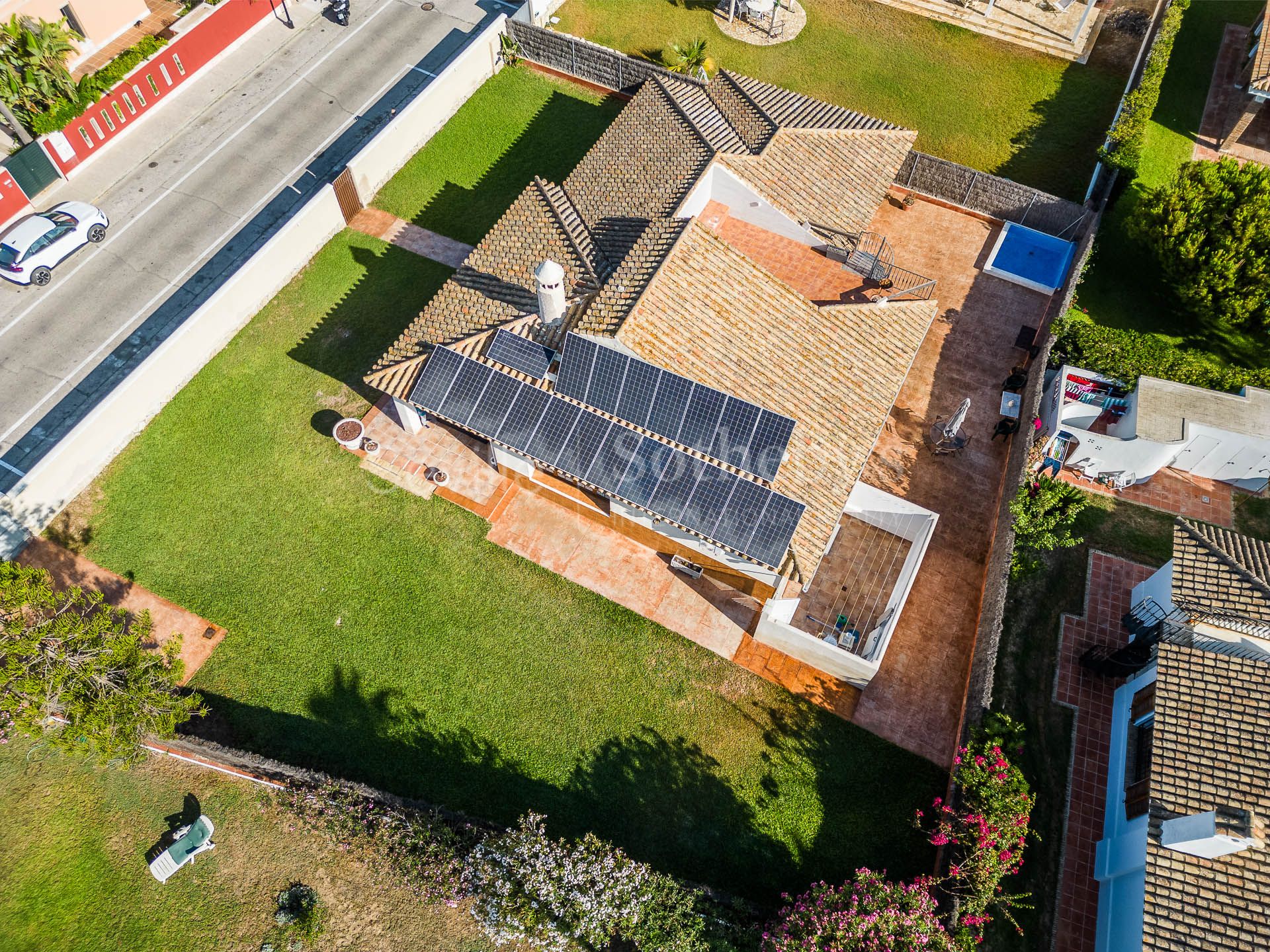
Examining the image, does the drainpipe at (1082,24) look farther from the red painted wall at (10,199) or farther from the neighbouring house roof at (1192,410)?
the red painted wall at (10,199)

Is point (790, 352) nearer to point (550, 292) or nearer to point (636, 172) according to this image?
point (550, 292)

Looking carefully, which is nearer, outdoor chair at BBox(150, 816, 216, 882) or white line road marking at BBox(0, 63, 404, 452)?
outdoor chair at BBox(150, 816, 216, 882)

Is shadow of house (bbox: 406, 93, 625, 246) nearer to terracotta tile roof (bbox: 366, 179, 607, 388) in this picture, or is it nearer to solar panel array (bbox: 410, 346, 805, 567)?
terracotta tile roof (bbox: 366, 179, 607, 388)

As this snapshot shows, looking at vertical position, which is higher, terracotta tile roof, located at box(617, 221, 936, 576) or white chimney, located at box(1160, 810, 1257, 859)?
terracotta tile roof, located at box(617, 221, 936, 576)

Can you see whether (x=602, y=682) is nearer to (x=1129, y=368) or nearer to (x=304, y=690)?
(x=304, y=690)

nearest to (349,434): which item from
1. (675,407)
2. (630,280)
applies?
(630,280)

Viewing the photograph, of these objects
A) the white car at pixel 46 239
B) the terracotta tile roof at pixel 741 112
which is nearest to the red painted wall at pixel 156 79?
the white car at pixel 46 239

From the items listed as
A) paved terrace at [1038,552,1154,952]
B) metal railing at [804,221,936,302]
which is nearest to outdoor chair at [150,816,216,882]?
paved terrace at [1038,552,1154,952]
